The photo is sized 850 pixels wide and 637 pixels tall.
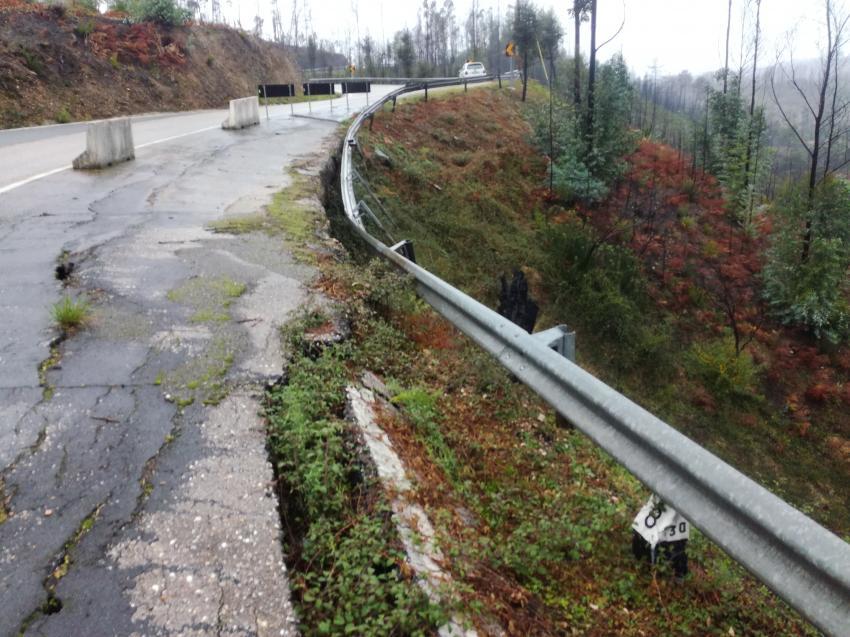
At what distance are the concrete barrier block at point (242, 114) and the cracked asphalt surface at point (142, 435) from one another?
36.9 feet

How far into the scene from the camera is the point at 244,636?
6.82 ft

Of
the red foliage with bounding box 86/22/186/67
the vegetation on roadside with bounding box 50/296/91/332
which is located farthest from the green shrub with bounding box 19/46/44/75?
the vegetation on roadside with bounding box 50/296/91/332

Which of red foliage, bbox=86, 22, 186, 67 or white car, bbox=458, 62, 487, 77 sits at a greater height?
white car, bbox=458, 62, 487, 77

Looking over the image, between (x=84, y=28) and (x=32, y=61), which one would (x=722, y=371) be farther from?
(x=84, y=28)

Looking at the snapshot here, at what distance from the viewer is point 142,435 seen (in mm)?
3213

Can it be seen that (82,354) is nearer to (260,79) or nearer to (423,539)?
(423,539)

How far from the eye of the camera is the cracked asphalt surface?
2.21 meters

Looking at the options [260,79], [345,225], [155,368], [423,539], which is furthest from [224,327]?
[260,79]

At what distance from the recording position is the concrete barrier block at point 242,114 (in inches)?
685

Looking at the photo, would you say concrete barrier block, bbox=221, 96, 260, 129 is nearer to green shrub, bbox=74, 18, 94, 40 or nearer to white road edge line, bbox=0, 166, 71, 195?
white road edge line, bbox=0, 166, 71, 195

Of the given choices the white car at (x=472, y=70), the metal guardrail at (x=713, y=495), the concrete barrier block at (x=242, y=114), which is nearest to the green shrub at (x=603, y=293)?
the concrete barrier block at (x=242, y=114)

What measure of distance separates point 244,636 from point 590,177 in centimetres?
2472

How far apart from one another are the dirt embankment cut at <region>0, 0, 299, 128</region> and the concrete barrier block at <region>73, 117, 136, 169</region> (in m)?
10.2

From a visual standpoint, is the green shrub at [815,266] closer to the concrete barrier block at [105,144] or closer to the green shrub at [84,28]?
the concrete barrier block at [105,144]
